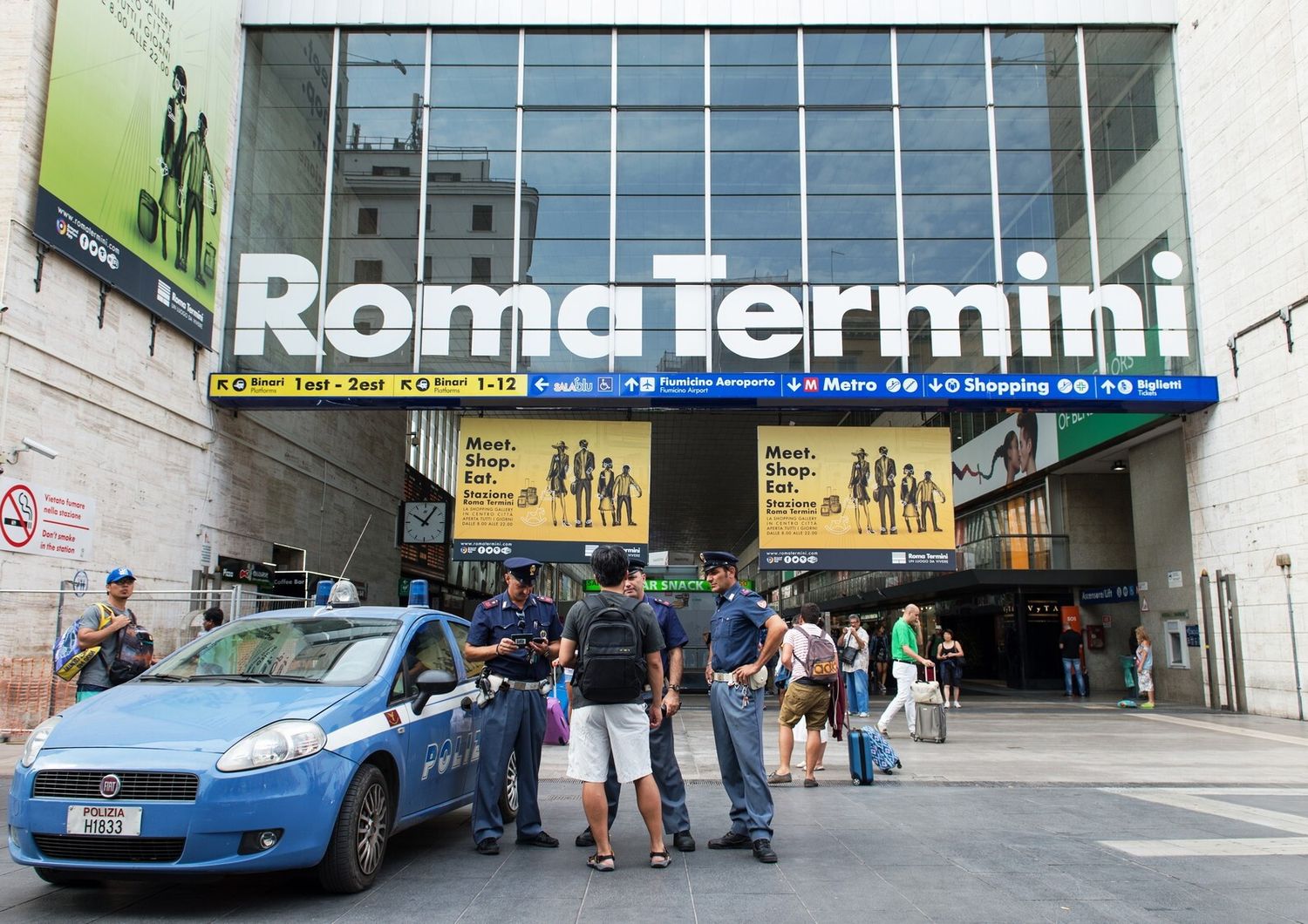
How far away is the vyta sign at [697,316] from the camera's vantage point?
19.5 metres

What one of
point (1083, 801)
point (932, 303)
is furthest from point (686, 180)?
point (1083, 801)

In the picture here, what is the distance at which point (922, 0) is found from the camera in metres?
21.6

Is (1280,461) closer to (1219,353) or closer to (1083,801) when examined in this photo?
(1219,353)

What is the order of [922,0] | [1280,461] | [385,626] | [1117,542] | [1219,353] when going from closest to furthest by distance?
[385,626]
[1280,461]
[1219,353]
[922,0]
[1117,542]

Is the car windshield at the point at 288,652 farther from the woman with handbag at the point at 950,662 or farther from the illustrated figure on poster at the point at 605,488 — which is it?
the woman with handbag at the point at 950,662

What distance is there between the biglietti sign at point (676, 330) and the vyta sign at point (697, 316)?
26 millimetres

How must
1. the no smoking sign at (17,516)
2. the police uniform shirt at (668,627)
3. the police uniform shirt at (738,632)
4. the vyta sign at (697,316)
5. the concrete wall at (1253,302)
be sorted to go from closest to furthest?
the police uniform shirt at (668,627)
the police uniform shirt at (738,632)
the no smoking sign at (17,516)
the concrete wall at (1253,302)
the vyta sign at (697,316)

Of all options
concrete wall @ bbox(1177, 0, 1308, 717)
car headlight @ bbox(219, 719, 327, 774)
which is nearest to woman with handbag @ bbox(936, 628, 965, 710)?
concrete wall @ bbox(1177, 0, 1308, 717)

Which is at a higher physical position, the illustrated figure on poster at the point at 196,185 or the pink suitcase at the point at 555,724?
the illustrated figure on poster at the point at 196,185

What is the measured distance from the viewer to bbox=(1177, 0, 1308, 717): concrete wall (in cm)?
1631

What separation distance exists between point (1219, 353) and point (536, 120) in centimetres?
1490

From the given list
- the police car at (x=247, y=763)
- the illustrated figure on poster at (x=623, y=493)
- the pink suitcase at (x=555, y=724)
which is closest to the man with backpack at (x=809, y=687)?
the pink suitcase at (x=555, y=724)

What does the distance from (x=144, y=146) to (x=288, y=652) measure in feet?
43.1

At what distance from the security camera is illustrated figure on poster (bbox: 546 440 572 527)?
29.6ft
